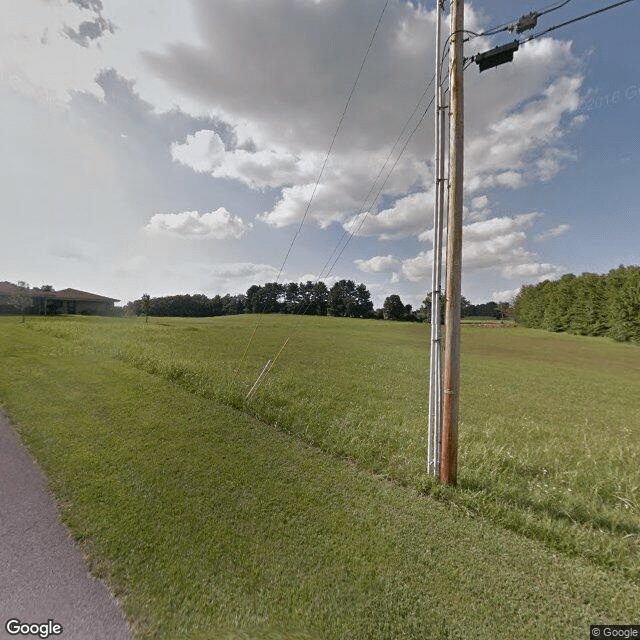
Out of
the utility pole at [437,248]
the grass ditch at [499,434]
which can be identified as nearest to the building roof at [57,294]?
the grass ditch at [499,434]

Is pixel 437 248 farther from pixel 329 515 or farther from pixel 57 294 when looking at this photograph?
pixel 57 294

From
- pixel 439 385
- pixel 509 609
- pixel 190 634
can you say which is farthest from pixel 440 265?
pixel 190 634

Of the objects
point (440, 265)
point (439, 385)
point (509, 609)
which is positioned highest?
point (440, 265)

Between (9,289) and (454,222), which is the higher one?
(9,289)

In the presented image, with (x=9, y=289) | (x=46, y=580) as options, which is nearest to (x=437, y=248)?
(x=46, y=580)

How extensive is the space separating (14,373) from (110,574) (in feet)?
35.9

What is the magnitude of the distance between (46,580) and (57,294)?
76.5 metres

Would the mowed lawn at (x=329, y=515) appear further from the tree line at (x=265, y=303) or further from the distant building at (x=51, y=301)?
the tree line at (x=265, y=303)

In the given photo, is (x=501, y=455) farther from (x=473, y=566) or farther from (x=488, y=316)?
(x=488, y=316)

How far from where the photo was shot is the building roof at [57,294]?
50675 millimetres

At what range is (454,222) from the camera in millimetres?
4449

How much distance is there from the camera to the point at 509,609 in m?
2.63

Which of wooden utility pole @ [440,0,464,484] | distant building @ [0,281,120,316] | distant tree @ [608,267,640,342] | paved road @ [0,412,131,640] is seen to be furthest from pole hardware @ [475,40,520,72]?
distant building @ [0,281,120,316]

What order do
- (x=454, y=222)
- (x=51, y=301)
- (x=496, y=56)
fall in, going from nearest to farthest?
(x=496, y=56)
(x=454, y=222)
(x=51, y=301)
